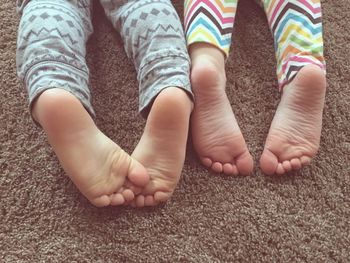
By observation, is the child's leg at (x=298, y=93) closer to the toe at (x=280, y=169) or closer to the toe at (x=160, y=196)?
the toe at (x=280, y=169)

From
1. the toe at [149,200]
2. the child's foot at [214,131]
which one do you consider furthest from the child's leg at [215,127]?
the toe at [149,200]

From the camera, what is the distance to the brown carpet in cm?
77

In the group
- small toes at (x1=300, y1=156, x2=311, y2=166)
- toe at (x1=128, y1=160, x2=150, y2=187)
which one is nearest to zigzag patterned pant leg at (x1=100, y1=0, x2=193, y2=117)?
toe at (x1=128, y1=160, x2=150, y2=187)

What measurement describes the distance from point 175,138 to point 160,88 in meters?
0.08

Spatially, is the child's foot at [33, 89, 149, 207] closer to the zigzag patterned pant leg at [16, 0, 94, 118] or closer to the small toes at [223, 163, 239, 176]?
the zigzag patterned pant leg at [16, 0, 94, 118]

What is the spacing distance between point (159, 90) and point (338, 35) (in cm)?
43

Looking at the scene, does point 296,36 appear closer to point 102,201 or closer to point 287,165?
point 287,165

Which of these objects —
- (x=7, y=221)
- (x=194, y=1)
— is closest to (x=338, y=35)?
(x=194, y=1)

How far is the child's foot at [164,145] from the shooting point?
0.76 metres

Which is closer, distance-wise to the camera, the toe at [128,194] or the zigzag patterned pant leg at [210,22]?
the toe at [128,194]

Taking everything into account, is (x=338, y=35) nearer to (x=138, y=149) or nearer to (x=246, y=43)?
(x=246, y=43)

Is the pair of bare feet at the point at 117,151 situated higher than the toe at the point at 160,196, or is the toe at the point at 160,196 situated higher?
the pair of bare feet at the point at 117,151

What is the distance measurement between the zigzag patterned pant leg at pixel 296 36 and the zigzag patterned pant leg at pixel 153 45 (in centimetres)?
18

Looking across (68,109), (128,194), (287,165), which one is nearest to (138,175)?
(128,194)
